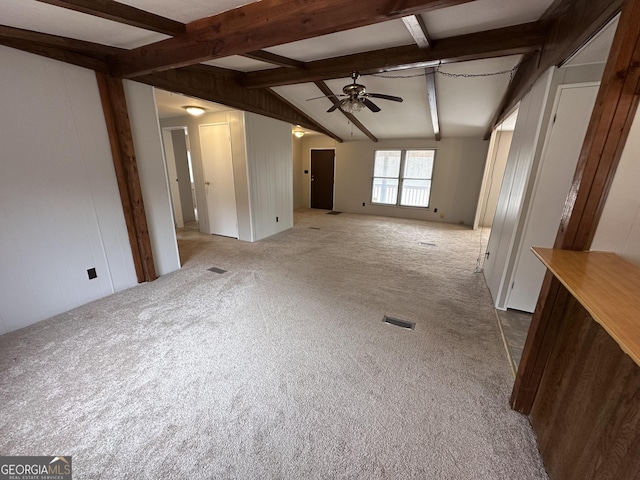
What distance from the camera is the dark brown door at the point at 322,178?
7.86 m

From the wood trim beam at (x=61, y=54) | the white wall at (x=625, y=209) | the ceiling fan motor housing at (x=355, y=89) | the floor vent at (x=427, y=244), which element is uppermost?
the ceiling fan motor housing at (x=355, y=89)

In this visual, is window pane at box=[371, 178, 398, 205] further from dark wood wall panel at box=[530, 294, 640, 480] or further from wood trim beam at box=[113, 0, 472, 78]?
dark wood wall panel at box=[530, 294, 640, 480]

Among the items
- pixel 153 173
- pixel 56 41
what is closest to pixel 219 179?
pixel 153 173

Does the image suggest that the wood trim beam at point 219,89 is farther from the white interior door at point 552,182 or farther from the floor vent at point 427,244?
the white interior door at point 552,182

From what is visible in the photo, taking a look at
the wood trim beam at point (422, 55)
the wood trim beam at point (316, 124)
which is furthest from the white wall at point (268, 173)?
the wood trim beam at point (422, 55)

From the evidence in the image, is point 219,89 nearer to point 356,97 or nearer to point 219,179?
point 219,179

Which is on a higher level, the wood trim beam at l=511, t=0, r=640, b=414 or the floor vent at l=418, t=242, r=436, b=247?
the wood trim beam at l=511, t=0, r=640, b=414

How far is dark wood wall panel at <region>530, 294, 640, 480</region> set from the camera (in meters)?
0.86

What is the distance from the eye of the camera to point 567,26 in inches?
70.8

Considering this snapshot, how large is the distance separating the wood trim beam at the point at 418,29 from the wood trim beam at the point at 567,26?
3.14 ft

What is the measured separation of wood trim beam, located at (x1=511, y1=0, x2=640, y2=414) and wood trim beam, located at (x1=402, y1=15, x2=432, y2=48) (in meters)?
1.53

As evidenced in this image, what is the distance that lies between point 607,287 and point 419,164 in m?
6.58

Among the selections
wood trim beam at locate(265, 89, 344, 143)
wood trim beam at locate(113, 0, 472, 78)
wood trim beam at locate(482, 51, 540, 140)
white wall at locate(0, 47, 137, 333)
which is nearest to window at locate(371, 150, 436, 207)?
wood trim beam at locate(265, 89, 344, 143)

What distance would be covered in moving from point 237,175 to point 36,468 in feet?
13.3
